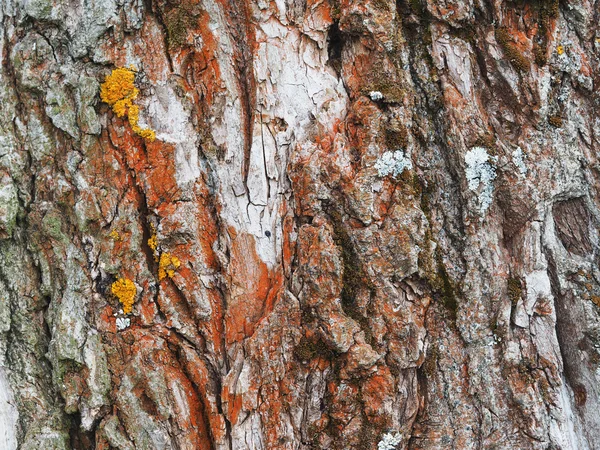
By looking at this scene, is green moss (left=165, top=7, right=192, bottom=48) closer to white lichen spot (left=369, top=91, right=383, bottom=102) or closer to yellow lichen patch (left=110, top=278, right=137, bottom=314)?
white lichen spot (left=369, top=91, right=383, bottom=102)

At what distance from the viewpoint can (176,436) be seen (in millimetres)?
3561

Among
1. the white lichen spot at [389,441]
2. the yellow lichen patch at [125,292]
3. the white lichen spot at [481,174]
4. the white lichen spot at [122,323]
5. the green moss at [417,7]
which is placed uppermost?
the green moss at [417,7]

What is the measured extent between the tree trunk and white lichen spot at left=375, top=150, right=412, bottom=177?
0.05 feet

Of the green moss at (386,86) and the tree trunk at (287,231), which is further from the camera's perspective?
the green moss at (386,86)

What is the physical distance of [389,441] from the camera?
3543 millimetres

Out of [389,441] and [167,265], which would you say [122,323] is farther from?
[389,441]

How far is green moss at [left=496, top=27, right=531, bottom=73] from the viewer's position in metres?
3.88

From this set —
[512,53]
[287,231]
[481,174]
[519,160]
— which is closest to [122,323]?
[287,231]

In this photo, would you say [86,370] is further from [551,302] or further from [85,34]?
[551,302]

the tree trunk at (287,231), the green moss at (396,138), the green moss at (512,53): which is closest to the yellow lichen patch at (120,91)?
the tree trunk at (287,231)

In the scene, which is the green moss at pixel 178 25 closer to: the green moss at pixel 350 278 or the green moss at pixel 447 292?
the green moss at pixel 350 278

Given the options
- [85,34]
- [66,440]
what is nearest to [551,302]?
[66,440]

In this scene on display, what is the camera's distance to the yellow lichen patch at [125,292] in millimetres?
3650

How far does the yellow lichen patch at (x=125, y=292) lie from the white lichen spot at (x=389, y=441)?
1861 millimetres
